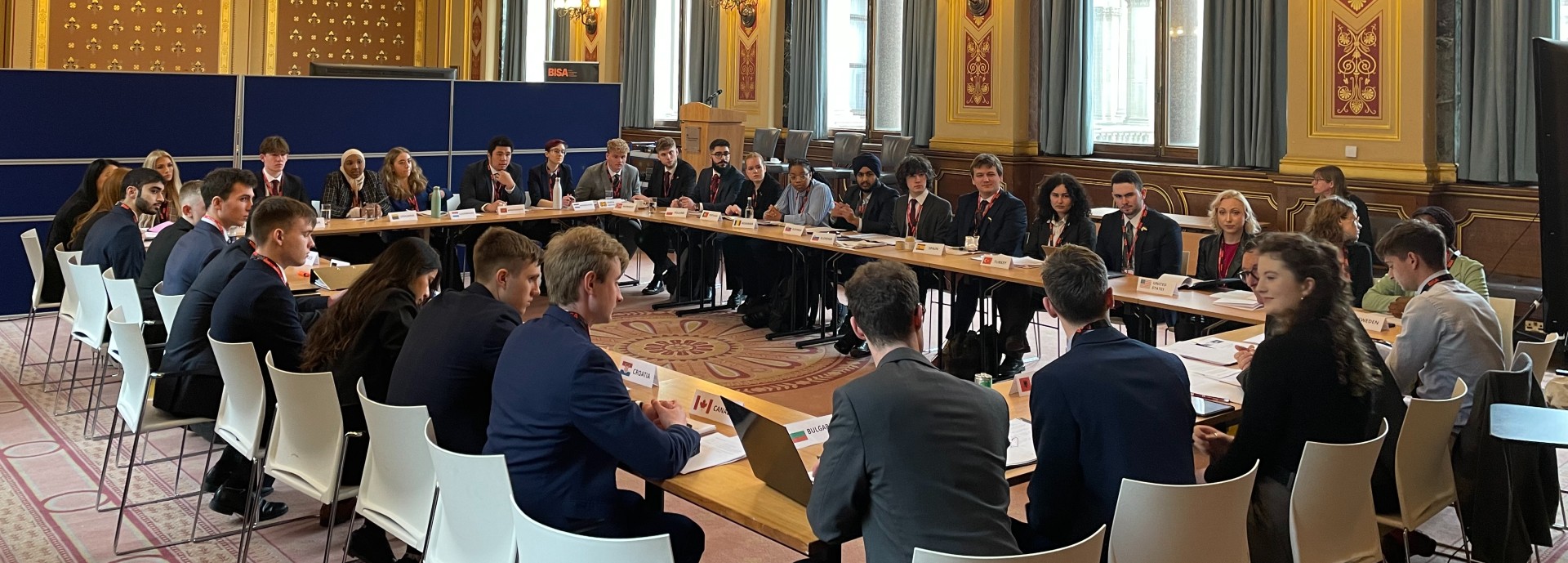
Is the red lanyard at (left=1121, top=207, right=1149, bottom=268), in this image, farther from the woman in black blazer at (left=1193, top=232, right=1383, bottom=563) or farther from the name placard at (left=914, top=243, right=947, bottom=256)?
the woman in black blazer at (left=1193, top=232, right=1383, bottom=563)

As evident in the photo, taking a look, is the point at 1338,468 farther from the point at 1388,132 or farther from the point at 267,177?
the point at 267,177

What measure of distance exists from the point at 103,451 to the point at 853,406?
3.90 m

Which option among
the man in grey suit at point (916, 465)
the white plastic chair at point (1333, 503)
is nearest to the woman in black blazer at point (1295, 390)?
the white plastic chair at point (1333, 503)

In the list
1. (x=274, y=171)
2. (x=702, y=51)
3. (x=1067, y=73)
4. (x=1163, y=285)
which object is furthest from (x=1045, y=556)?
(x=702, y=51)

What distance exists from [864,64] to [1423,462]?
917 cm

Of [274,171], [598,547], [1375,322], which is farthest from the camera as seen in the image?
[274,171]

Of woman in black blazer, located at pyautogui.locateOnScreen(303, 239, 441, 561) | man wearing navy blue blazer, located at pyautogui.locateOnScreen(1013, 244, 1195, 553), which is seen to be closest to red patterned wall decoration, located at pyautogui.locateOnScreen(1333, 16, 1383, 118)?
man wearing navy blue blazer, located at pyautogui.locateOnScreen(1013, 244, 1195, 553)

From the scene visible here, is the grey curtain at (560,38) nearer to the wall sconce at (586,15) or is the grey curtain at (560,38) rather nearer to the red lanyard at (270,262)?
the wall sconce at (586,15)

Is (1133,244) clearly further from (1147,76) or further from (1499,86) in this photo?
(1147,76)

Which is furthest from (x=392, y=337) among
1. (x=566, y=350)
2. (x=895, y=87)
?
(x=895, y=87)

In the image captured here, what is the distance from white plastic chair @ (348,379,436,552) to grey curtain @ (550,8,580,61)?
12415 millimetres

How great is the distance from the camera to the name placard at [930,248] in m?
6.62

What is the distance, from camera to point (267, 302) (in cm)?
382

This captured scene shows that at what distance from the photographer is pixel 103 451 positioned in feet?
16.0
